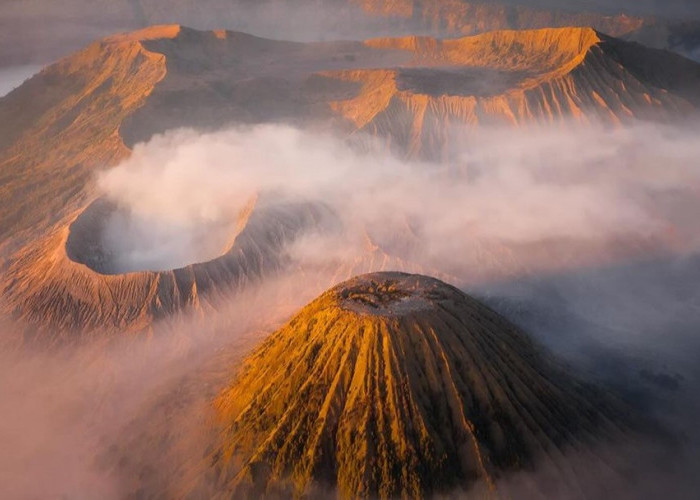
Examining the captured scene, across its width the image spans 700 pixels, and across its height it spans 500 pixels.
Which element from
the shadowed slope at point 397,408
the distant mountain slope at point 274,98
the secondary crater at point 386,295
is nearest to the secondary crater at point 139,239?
the distant mountain slope at point 274,98

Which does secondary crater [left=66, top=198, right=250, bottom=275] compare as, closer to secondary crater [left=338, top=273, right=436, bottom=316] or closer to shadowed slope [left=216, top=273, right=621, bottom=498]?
secondary crater [left=338, top=273, right=436, bottom=316]

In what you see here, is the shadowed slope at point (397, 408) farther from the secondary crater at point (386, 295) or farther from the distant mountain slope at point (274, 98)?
the distant mountain slope at point (274, 98)

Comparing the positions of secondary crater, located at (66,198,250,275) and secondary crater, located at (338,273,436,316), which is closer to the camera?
secondary crater, located at (338,273,436,316)

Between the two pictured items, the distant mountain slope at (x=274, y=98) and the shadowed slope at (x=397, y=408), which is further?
the distant mountain slope at (x=274, y=98)

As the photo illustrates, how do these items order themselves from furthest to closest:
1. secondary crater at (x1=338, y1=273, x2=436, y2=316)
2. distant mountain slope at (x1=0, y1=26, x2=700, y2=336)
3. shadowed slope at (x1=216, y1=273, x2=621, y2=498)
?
distant mountain slope at (x1=0, y1=26, x2=700, y2=336) < secondary crater at (x1=338, y1=273, x2=436, y2=316) < shadowed slope at (x1=216, y1=273, x2=621, y2=498)

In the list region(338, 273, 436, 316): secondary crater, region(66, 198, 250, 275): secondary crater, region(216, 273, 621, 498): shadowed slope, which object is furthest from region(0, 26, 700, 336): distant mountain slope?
region(216, 273, 621, 498): shadowed slope

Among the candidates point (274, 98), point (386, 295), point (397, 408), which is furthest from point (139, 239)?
point (397, 408)

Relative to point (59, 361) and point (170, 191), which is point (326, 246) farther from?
point (59, 361)

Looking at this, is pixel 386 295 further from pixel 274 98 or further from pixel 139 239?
pixel 274 98

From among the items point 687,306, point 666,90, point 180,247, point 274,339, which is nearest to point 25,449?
point 274,339
